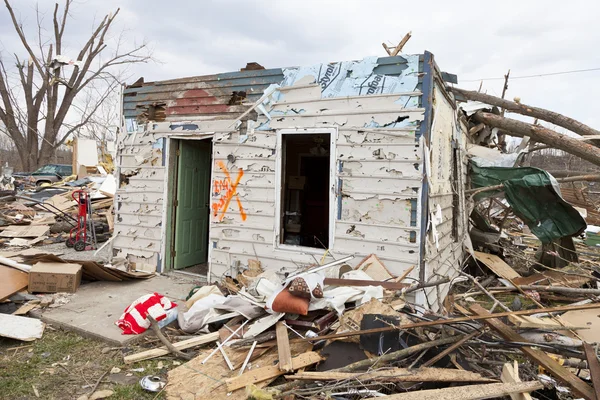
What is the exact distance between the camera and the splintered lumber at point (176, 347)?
157 inches

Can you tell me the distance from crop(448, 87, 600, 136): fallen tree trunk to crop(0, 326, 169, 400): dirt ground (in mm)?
6686

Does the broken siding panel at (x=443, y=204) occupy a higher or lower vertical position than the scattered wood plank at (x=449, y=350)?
higher

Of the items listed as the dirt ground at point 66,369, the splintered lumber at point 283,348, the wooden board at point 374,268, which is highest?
the wooden board at point 374,268

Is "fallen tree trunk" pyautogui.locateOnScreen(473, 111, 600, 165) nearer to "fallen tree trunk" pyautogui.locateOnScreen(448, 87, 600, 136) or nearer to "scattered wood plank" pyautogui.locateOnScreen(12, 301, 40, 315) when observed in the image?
"fallen tree trunk" pyautogui.locateOnScreen(448, 87, 600, 136)

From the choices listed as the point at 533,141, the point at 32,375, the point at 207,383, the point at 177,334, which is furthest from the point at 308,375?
the point at 533,141

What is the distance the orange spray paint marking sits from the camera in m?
6.13

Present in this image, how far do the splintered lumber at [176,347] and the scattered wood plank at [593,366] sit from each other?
3427 mm

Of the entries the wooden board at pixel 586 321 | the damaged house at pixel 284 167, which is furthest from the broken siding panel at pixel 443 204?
the wooden board at pixel 586 321

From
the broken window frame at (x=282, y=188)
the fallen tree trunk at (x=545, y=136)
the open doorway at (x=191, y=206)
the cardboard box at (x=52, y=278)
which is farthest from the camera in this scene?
the open doorway at (x=191, y=206)

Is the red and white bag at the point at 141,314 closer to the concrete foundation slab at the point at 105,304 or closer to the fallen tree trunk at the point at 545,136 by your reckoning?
the concrete foundation slab at the point at 105,304

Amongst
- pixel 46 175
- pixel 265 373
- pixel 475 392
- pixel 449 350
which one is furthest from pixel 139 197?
pixel 46 175

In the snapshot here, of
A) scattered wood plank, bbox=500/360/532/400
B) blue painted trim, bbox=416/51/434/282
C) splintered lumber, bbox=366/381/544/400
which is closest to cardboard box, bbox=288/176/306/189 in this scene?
blue painted trim, bbox=416/51/434/282

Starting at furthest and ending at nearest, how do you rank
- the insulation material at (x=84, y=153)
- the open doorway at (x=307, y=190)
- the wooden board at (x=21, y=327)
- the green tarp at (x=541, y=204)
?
the insulation material at (x=84, y=153), the open doorway at (x=307, y=190), the green tarp at (x=541, y=204), the wooden board at (x=21, y=327)

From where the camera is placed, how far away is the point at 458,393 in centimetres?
269
